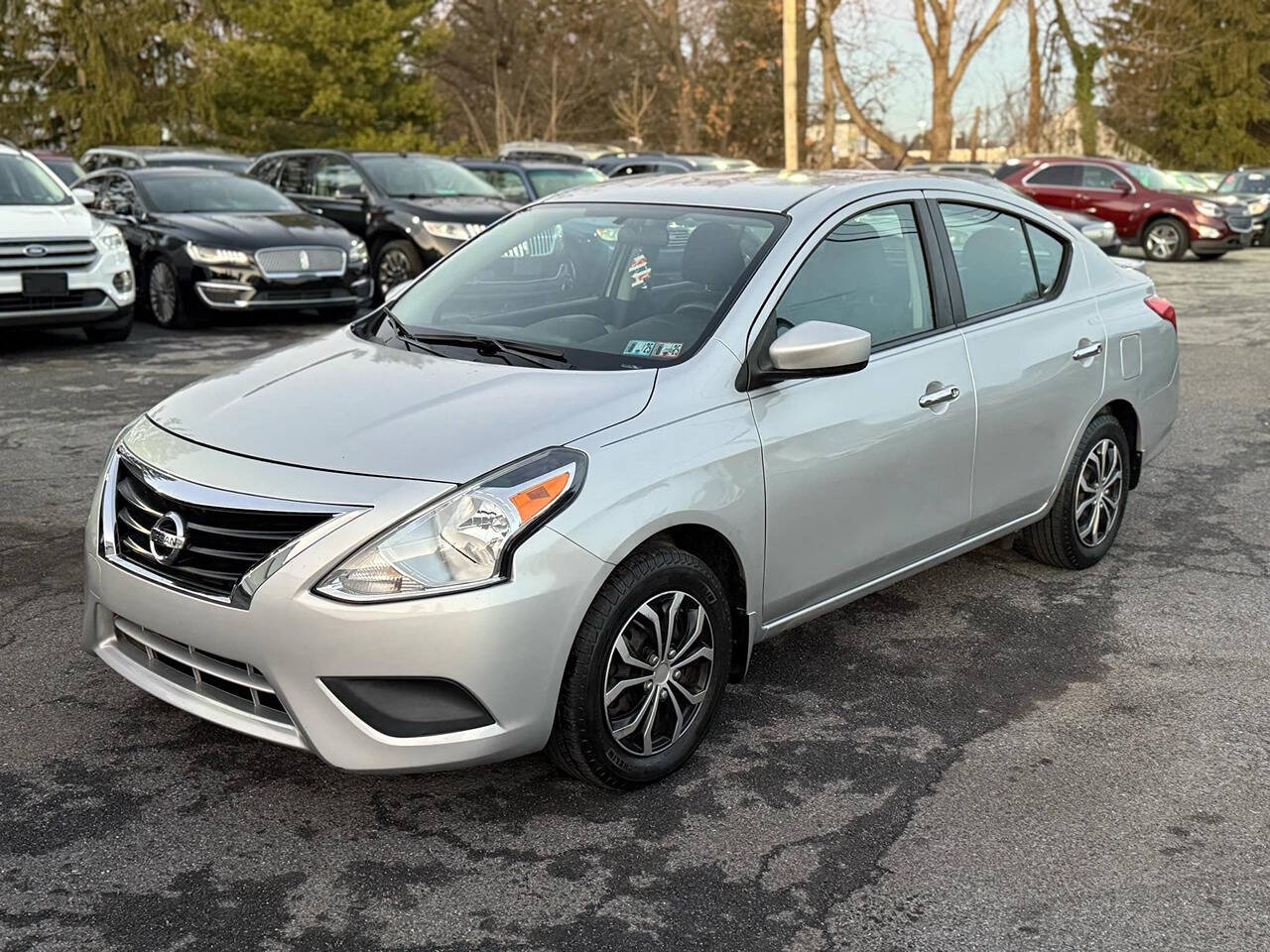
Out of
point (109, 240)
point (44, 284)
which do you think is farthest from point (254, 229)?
point (44, 284)

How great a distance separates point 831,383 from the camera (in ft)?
13.6

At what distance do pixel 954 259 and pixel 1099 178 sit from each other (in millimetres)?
20086

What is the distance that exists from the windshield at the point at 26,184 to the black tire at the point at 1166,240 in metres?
17.7

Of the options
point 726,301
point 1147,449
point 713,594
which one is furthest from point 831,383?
point 1147,449

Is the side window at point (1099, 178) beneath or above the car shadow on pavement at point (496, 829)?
above

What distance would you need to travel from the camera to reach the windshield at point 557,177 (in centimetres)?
1841

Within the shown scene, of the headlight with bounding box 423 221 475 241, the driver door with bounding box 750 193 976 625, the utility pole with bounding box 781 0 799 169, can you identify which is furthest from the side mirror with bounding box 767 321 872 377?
the utility pole with bounding box 781 0 799 169

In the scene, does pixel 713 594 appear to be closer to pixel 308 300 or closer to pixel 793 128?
pixel 308 300

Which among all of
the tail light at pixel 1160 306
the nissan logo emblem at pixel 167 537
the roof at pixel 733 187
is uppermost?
the roof at pixel 733 187

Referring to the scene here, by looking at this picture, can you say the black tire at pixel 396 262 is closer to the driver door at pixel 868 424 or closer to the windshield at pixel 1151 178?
the driver door at pixel 868 424

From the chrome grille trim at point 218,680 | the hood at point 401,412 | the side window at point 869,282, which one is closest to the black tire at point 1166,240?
the side window at point 869,282

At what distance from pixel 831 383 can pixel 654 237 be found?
81 cm

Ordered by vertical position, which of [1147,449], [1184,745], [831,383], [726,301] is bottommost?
[1184,745]

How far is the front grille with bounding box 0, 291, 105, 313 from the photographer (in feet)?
34.4
